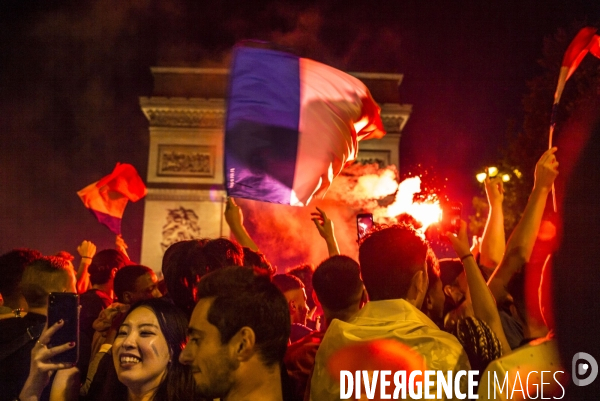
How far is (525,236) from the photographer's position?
2.79m

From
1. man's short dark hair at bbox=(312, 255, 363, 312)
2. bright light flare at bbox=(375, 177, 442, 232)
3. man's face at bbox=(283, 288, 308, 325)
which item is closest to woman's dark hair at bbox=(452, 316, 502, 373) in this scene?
man's short dark hair at bbox=(312, 255, 363, 312)

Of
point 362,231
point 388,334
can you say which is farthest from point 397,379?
point 362,231

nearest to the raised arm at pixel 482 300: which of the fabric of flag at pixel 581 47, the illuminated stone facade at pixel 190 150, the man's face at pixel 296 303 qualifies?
the man's face at pixel 296 303

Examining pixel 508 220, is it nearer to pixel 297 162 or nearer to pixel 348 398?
pixel 297 162

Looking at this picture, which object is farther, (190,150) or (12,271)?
(190,150)

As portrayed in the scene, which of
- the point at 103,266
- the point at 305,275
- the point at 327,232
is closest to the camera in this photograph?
the point at 327,232

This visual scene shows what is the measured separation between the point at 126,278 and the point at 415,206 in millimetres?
3086

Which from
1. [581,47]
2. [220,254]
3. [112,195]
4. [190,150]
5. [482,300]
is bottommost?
[482,300]

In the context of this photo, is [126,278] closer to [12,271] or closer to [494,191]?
[12,271]

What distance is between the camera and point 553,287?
5.38 ft

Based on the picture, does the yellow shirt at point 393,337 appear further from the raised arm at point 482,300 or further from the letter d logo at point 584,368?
the letter d logo at point 584,368

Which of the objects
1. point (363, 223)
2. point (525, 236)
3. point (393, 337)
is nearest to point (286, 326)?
point (393, 337)

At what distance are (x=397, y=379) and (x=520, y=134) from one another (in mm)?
25000

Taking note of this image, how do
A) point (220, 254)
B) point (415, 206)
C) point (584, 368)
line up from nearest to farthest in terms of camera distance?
point (584, 368) < point (220, 254) < point (415, 206)
